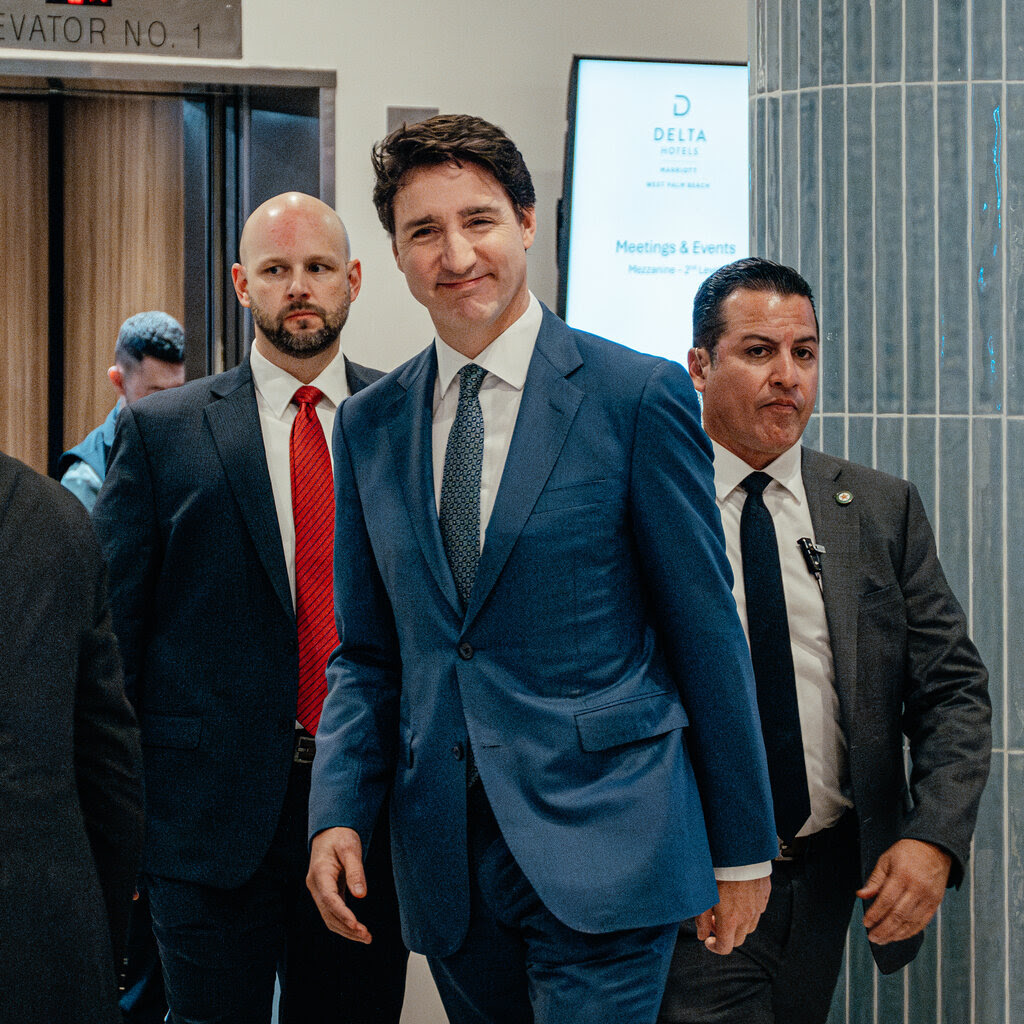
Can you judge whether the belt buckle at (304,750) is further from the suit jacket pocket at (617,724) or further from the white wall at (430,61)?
the white wall at (430,61)

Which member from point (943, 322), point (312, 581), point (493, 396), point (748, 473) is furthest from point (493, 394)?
point (943, 322)

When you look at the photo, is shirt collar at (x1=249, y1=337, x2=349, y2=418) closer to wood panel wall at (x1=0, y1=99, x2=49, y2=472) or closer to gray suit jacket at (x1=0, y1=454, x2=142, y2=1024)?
gray suit jacket at (x1=0, y1=454, x2=142, y2=1024)

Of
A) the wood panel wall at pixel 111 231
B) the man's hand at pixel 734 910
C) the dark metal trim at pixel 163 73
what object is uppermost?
the dark metal trim at pixel 163 73

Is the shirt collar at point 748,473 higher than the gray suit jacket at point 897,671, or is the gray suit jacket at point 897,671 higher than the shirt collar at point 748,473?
the shirt collar at point 748,473

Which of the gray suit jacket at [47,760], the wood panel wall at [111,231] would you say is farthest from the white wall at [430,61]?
the gray suit jacket at [47,760]

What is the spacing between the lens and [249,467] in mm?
2498

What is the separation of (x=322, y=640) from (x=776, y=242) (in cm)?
124

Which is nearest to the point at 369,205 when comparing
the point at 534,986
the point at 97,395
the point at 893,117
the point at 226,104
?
the point at 226,104

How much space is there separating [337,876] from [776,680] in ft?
2.59

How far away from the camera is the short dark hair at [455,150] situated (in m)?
1.87

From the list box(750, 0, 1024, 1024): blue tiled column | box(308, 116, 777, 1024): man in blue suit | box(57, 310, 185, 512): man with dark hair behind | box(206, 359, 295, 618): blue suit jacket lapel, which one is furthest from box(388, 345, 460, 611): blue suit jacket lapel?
box(57, 310, 185, 512): man with dark hair behind

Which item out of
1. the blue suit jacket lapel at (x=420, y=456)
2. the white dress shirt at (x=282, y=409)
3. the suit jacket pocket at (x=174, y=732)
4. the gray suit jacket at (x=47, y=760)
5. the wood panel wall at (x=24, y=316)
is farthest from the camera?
the wood panel wall at (x=24, y=316)

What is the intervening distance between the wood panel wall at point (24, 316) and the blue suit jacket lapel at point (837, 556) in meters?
2.72

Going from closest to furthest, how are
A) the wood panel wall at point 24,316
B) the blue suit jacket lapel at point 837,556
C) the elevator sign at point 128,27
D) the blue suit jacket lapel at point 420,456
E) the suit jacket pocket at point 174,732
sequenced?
1. the blue suit jacket lapel at point 420,456
2. the blue suit jacket lapel at point 837,556
3. the suit jacket pocket at point 174,732
4. the elevator sign at point 128,27
5. the wood panel wall at point 24,316
